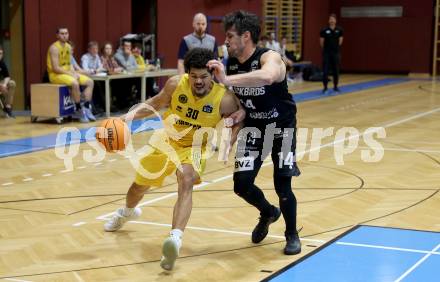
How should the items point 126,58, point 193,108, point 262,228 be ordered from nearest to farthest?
point 193,108 < point 262,228 < point 126,58

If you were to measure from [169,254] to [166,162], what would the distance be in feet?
2.70

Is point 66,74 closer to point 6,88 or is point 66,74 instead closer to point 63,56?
point 63,56

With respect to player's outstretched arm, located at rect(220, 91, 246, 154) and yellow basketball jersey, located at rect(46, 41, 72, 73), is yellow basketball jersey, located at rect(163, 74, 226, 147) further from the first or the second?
yellow basketball jersey, located at rect(46, 41, 72, 73)

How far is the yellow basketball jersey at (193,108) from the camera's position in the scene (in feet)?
17.9

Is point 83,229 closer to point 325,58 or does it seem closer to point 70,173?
point 70,173

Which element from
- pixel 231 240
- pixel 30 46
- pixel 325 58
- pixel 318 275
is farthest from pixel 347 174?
pixel 325 58

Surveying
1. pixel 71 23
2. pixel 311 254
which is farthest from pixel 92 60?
pixel 311 254

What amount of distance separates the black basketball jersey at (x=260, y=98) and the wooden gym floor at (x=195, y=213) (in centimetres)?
100

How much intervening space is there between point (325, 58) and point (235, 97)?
14160mm

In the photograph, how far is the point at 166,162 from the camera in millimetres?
5512

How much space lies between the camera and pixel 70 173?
8.75 m

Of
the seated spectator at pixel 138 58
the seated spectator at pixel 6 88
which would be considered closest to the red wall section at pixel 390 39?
the seated spectator at pixel 138 58

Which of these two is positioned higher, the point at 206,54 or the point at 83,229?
the point at 206,54

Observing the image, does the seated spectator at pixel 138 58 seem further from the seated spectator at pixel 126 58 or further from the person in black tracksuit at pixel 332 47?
the person in black tracksuit at pixel 332 47
